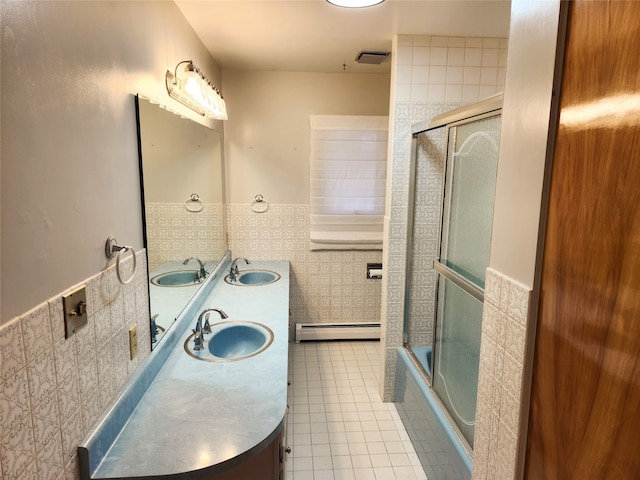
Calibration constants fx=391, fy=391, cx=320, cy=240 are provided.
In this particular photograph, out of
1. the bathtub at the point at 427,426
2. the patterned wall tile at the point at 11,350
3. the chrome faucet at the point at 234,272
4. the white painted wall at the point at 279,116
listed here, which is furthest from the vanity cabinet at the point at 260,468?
the white painted wall at the point at 279,116

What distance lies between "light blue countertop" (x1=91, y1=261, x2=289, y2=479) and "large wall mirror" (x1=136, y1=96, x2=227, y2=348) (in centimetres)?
25

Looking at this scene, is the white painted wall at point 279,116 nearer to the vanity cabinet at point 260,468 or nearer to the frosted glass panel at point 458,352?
the frosted glass panel at point 458,352

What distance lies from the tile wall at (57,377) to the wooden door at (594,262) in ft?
3.70

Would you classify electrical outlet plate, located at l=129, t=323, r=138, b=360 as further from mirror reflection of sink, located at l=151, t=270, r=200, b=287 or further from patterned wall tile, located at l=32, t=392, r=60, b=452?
patterned wall tile, located at l=32, t=392, r=60, b=452

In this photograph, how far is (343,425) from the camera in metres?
2.47

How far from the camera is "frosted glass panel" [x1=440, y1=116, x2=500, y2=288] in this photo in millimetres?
1609

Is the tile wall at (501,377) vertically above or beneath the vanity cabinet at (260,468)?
above

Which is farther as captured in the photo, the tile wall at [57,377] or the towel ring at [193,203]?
the towel ring at [193,203]

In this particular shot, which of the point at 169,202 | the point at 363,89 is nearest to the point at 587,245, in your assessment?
the point at 169,202

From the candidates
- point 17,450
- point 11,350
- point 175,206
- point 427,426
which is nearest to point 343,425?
point 427,426

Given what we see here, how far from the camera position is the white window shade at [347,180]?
3.26 metres

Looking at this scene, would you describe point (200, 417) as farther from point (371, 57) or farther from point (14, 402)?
point (371, 57)

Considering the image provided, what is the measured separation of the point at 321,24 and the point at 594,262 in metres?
1.98

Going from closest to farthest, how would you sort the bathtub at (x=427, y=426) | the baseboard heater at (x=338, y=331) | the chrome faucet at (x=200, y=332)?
the bathtub at (x=427, y=426)
the chrome faucet at (x=200, y=332)
the baseboard heater at (x=338, y=331)
